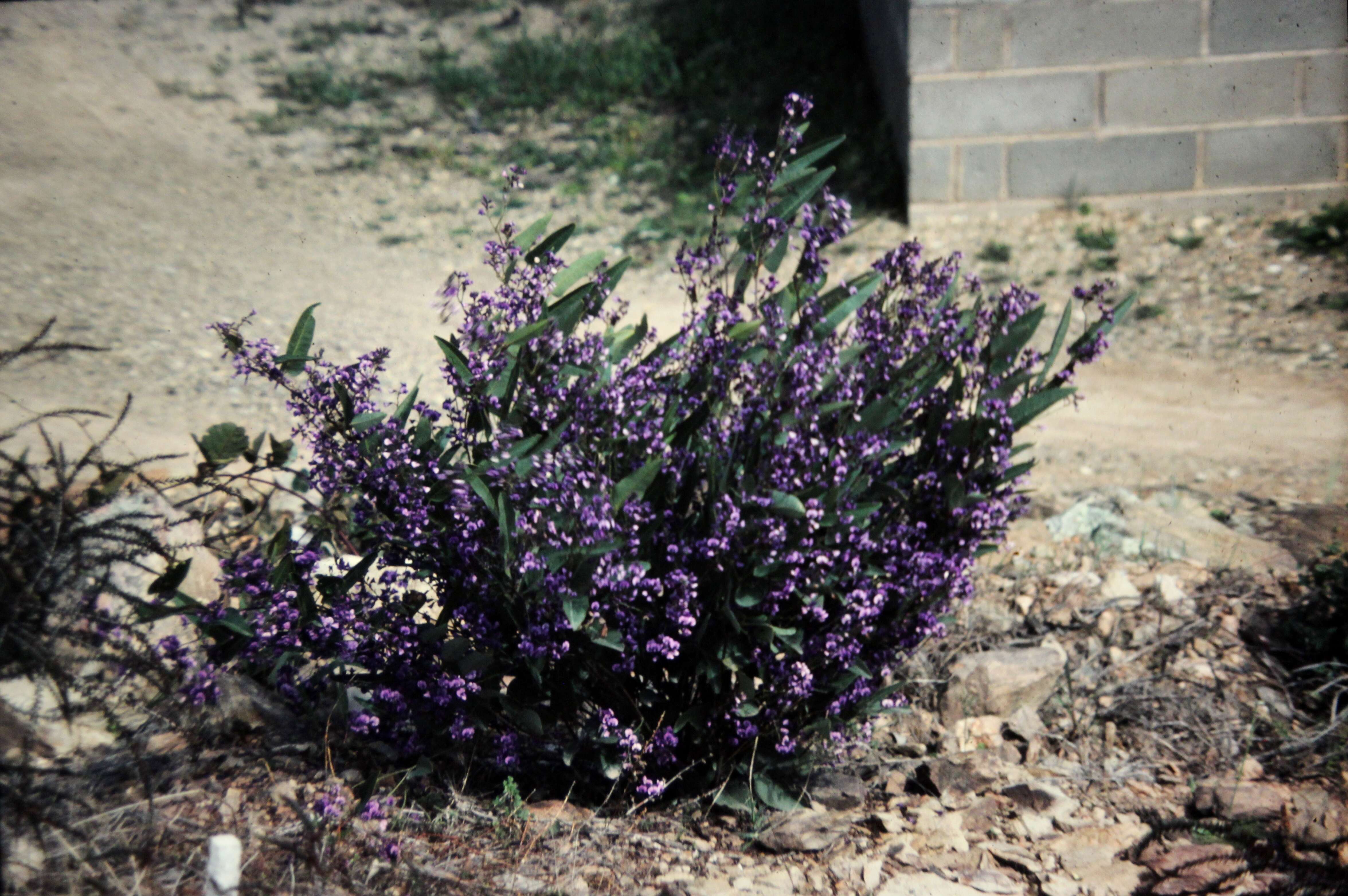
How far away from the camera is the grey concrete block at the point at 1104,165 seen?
23.0 ft

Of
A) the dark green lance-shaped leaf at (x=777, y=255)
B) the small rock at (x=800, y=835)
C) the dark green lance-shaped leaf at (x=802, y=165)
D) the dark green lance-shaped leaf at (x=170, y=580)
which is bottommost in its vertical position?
the small rock at (x=800, y=835)

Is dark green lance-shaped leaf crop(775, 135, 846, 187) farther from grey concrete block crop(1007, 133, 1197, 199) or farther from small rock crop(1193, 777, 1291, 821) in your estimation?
grey concrete block crop(1007, 133, 1197, 199)

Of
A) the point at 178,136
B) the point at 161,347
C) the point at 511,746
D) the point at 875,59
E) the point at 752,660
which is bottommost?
the point at 511,746

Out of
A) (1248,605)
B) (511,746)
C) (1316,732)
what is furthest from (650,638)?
(1248,605)

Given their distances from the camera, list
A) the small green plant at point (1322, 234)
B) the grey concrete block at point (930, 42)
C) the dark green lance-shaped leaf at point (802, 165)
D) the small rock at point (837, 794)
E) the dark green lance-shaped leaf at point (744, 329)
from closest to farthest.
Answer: the dark green lance-shaped leaf at point (744, 329) < the dark green lance-shaped leaf at point (802, 165) < the small rock at point (837, 794) < the small green plant at point (1322, 234) < the grey concrete block at point (930, 42)

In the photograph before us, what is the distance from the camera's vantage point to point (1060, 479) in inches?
181

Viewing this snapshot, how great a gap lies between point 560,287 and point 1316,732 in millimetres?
2284

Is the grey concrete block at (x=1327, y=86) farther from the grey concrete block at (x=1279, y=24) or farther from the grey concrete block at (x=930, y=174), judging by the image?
the grey concrete block at (x=930, y=174)

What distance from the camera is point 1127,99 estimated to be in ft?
22.7

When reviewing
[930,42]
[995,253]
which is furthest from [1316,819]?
[930,42]

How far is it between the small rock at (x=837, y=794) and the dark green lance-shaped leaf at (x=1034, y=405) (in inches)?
36.9

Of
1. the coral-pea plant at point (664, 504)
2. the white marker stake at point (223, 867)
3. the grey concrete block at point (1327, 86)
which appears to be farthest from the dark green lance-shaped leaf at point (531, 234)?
the grey concrete block at point (1327, 86)

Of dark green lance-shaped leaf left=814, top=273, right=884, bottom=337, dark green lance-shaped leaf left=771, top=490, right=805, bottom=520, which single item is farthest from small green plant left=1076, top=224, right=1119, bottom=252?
dark green lance-shaped leaf left=771, top=490, right=805, bottom=520

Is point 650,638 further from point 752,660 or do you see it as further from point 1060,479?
point 1060,479
